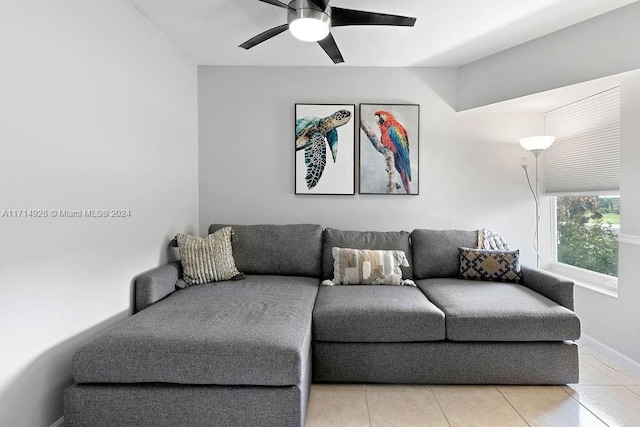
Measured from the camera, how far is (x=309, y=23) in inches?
80.1

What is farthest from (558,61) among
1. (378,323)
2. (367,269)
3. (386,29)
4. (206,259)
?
(206,259)

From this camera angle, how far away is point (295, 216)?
3.42m

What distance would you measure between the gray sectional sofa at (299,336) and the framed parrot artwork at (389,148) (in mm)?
560

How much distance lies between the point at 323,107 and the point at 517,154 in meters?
1.95

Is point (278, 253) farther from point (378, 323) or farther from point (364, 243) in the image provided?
point (378, 323)

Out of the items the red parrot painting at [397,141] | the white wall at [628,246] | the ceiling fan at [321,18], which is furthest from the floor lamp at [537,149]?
the ceiling fan at [321,18]

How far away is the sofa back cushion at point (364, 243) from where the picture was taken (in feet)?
9.73

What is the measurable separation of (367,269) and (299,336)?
1.12m

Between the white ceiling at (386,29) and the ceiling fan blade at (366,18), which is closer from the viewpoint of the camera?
the ceiling fan blade at (366,18)

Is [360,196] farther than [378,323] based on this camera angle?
Yes

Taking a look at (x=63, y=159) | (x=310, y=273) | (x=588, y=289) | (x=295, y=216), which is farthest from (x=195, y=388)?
(x=588, y=289)

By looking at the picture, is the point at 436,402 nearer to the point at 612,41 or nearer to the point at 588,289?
the point at 588,289

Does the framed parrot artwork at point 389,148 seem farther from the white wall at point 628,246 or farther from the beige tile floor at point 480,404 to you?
the beige tile floor at point 480,404

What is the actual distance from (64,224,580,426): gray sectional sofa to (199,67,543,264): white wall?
406 millimetres
